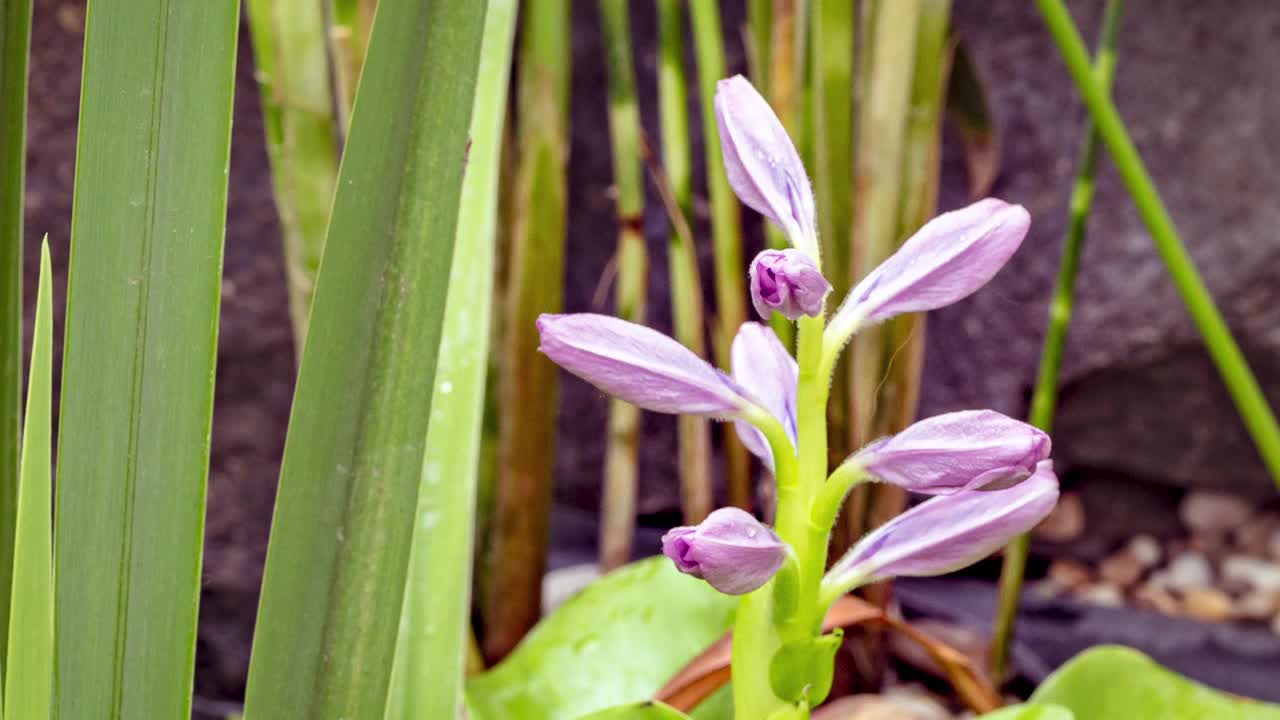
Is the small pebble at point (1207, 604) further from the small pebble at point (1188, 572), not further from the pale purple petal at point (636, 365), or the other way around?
the pale purple petal at point (636, 365)

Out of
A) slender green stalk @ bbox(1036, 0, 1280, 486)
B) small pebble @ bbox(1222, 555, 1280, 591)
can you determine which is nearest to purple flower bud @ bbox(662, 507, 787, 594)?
slender green stalk @ bbox(1036, 0, 1280, 486)

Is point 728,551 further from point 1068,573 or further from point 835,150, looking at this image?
point 1068,573

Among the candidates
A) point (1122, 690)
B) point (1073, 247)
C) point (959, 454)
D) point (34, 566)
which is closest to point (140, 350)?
point (34, 566)

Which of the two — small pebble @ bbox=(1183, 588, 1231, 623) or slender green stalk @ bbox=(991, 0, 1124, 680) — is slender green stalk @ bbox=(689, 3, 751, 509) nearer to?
slender green stalk @ bbox=(991, 0, 1124, 680)

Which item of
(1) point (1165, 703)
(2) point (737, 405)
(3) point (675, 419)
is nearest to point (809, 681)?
(2) point (737, 405)

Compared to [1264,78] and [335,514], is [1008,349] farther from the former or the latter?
[335,514]
